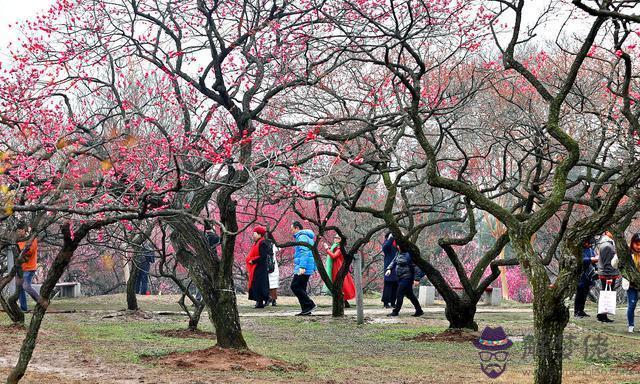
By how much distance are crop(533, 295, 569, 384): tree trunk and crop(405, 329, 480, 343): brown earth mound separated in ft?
18.6

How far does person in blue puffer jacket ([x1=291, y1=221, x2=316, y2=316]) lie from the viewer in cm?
1752

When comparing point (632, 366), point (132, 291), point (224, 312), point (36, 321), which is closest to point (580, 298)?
point (632, 366)

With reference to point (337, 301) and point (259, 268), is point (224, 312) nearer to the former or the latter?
point (337, 301)

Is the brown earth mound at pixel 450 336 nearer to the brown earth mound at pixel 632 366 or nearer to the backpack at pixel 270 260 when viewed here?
the brown earth mound at pixel 632 366

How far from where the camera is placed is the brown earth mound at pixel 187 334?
12.8 meters

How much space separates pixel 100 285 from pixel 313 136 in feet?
84.6

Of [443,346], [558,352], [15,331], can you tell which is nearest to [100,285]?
[15,331]

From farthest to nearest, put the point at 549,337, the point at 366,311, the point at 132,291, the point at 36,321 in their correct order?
the point at 366,311, the point at 132,291, the point at 549,337, the point at 36,321

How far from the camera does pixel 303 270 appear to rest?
1791 cm

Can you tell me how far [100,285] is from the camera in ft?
113

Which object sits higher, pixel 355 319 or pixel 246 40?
pixel 246 40

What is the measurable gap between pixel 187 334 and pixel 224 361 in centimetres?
361

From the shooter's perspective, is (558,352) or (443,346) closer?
(558,352)

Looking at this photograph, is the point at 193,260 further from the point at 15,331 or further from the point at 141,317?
the point at 141,317
